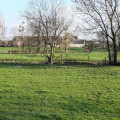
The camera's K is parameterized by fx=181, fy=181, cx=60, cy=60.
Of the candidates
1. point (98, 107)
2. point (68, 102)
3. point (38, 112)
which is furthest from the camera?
point (68, 102)

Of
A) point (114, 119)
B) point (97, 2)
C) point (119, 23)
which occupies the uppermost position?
point (97, 2)

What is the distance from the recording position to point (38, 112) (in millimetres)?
6547

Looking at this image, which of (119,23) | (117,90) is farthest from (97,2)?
(117,90)

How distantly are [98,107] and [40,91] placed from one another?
11.6 ft

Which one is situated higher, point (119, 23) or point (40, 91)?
point (119, 23)

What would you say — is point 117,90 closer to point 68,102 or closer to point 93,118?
point 68,102

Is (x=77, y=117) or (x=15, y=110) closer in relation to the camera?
(x=77, y=117)

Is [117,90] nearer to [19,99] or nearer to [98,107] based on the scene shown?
[98,107]

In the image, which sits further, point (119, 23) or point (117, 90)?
point (119, 23)

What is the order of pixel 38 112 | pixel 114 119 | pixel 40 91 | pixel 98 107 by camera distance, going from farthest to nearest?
pixel 40 91
pixel 98 107
pixel 38 112
pixel 114 119

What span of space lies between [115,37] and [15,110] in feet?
65.0

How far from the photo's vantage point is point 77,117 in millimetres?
6121

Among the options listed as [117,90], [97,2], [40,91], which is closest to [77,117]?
[40,91]

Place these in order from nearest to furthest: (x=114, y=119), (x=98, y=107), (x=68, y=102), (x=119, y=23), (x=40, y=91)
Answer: (x=114, y=119)
(x=98, y=107)
(x=68, y=102)
(x=40, y=91)
(x=119, y=23)
